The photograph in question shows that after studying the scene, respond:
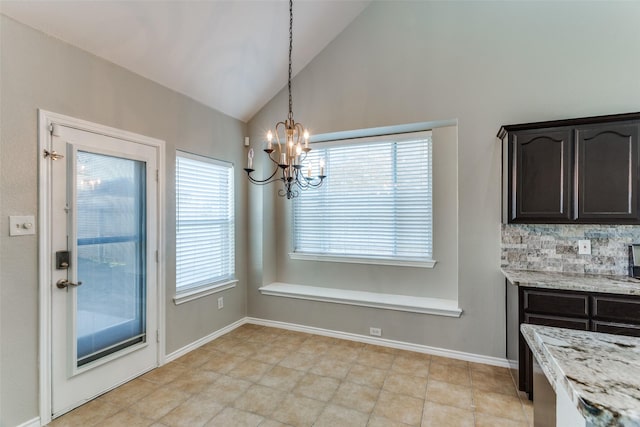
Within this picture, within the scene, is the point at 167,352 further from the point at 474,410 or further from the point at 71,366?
the point at 474,410

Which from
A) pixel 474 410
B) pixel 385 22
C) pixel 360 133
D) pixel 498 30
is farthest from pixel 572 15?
pixel 474 410

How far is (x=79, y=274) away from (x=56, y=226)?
1.37 ft

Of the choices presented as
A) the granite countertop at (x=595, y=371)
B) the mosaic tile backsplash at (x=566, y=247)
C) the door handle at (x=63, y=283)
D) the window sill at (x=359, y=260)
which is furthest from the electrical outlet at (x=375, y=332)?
the door handle at (x=63, y=283)

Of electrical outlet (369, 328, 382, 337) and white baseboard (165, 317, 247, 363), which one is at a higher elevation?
electrical outlet (369, 328, 382, 337)

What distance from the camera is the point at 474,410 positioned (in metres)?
2.36

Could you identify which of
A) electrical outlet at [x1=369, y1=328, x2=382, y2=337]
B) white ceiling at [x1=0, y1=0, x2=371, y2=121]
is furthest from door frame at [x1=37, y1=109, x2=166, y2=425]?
electrical outlet at [x1=369, y1=328, x2=382, y2=337]

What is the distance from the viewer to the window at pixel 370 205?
3.71 m

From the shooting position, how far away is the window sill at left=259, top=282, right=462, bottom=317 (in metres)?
3.30

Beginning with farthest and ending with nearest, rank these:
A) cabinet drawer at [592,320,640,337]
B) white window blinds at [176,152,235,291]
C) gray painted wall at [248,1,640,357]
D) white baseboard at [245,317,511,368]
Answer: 1. white window blinds at [176,152,235,291]
2. white baseboard at [245,317,511,368]
3. gray painted wall at [248,1,640,357]
4. cabinet drawer at [592,320,640,337]

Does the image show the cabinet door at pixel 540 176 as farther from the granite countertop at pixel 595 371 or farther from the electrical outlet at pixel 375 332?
the granite countertop at pixel 595 371

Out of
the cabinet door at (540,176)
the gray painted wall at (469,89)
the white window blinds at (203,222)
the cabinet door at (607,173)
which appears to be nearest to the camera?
the cabinet door at (607,173)

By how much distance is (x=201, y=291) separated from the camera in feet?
11.7

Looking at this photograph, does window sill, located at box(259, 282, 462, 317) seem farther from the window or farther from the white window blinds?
the white window blinds

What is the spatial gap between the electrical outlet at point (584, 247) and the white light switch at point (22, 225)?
4.47 m
